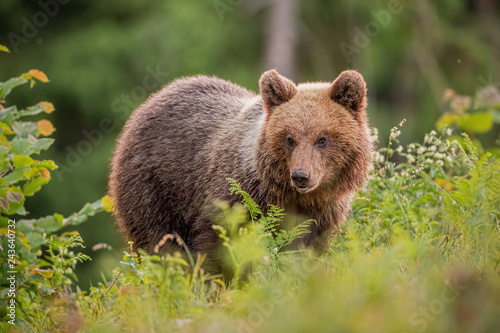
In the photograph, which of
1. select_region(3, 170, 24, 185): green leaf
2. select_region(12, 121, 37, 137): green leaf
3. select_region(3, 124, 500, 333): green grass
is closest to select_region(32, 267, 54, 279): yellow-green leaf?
select_region(3, 124, 500, 333): green grass

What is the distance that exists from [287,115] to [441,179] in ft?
4.90

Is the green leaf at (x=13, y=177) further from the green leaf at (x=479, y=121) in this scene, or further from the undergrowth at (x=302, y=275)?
the green leaf at (x=479, y=121)

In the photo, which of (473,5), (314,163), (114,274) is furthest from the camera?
(473,5)

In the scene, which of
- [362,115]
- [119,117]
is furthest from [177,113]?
[119,117]

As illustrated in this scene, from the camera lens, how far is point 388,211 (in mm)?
4727

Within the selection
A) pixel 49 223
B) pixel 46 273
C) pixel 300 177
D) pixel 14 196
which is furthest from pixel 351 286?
pixel 49 223

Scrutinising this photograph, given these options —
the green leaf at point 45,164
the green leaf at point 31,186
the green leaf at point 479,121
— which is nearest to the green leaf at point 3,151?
the green leaf at point 45,164

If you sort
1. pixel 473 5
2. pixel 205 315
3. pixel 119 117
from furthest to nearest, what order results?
pixel 473 5 < pixel 119 117 < pixel 205 315

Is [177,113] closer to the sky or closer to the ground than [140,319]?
closer to the sky

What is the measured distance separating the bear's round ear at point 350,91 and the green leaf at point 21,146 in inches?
81.0

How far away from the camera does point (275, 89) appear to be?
500 centimetres

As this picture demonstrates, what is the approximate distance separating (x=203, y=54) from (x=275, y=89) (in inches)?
392

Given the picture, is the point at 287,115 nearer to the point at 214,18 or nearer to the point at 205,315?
the point at 205,315

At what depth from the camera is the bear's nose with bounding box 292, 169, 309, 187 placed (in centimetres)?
446
